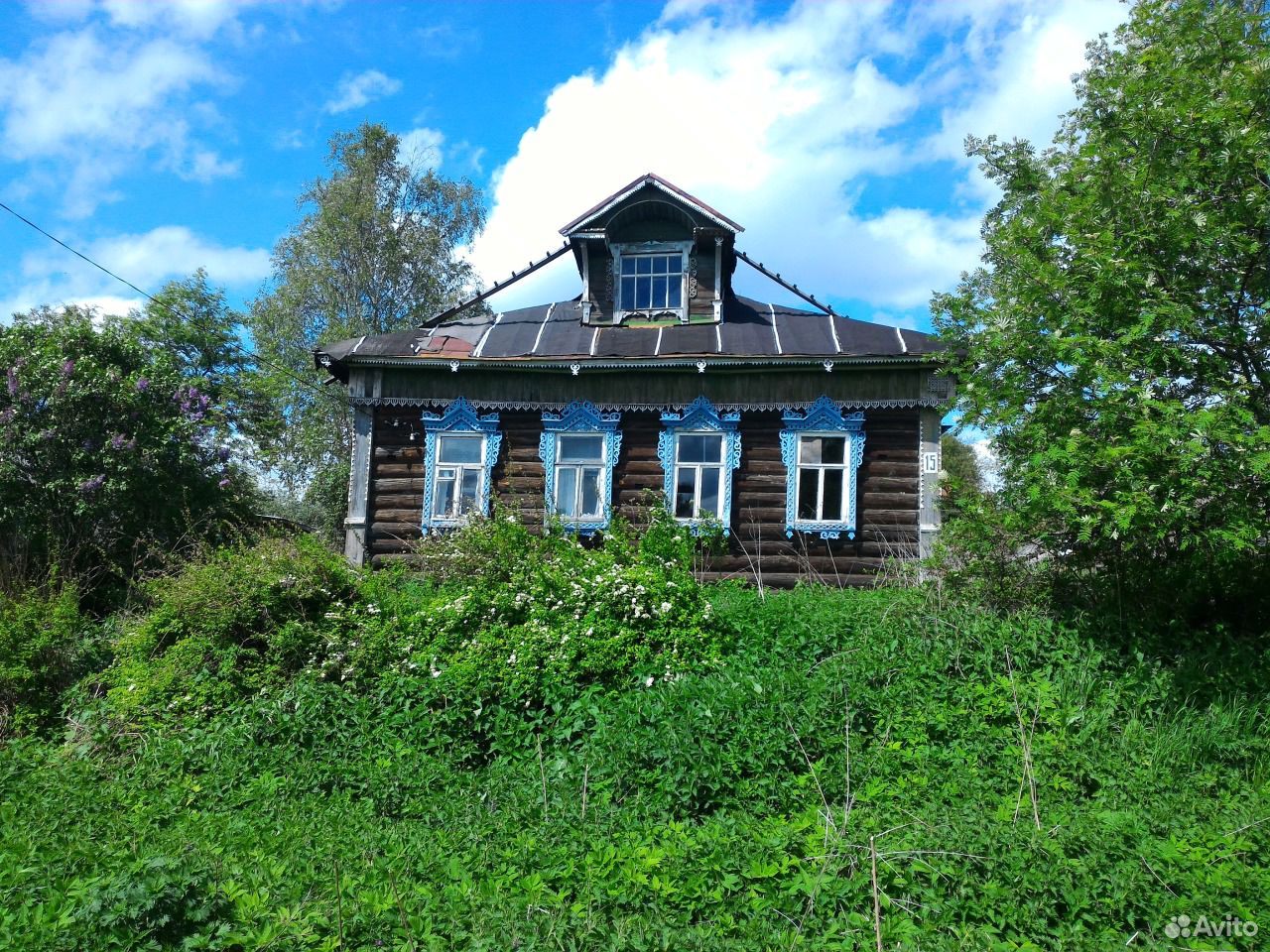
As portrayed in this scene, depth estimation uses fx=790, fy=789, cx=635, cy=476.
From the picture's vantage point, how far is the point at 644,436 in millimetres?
12789

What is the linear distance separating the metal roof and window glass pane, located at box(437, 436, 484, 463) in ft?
4.33

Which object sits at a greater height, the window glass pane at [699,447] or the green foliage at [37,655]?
the window glass pane at [699,447]

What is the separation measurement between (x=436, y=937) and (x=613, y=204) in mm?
12371

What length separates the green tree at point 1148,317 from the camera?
570 centimetres

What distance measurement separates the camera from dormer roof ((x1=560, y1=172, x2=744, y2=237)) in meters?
13.6

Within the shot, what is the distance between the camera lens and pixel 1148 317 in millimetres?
5922

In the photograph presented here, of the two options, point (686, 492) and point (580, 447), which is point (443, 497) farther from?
point (686, 492)

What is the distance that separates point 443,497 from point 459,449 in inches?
32.6

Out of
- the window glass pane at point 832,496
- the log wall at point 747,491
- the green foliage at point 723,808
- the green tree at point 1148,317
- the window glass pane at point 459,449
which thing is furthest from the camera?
the window glass pane at point 459,449

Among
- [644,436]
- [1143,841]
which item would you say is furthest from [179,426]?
[1143,841]

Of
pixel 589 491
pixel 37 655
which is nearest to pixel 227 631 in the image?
pixel 37 655

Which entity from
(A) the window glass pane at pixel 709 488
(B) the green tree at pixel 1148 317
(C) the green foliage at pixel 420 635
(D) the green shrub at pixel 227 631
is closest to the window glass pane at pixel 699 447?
(A) the window glass pane at pixel 709 488

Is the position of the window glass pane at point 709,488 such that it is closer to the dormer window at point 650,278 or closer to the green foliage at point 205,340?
the dormer window at point 650,278

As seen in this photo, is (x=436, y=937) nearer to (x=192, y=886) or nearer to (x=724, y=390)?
(x=192, y=886)
